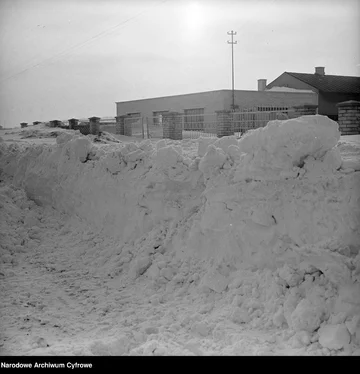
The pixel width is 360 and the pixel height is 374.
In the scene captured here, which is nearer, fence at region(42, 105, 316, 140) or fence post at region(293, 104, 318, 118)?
fence post at region(293, 104, 318, 118)

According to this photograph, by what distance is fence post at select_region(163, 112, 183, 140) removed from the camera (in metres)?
16.8

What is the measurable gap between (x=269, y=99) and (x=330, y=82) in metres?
3.82

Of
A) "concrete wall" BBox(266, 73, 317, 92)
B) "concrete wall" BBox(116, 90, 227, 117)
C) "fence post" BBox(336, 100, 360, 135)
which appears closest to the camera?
"fence post" BBox(336, 100, 360, 135)

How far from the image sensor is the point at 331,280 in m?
3.79

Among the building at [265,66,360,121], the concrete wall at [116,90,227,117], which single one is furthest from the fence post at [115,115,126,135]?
the building at [265,66,360,121]

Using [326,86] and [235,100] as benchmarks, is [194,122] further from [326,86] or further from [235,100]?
[326,86]

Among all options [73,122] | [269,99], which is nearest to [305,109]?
[73,122]

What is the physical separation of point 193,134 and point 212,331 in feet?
45.1

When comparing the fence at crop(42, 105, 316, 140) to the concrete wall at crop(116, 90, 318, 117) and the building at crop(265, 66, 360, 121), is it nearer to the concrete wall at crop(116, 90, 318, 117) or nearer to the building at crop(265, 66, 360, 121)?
the concrete wall at crop(116, 90, 318, 117)

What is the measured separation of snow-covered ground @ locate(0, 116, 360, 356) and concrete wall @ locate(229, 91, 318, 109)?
20.3 metres

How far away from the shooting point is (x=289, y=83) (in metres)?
26.8

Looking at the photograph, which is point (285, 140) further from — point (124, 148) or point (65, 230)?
point (65, 230)
